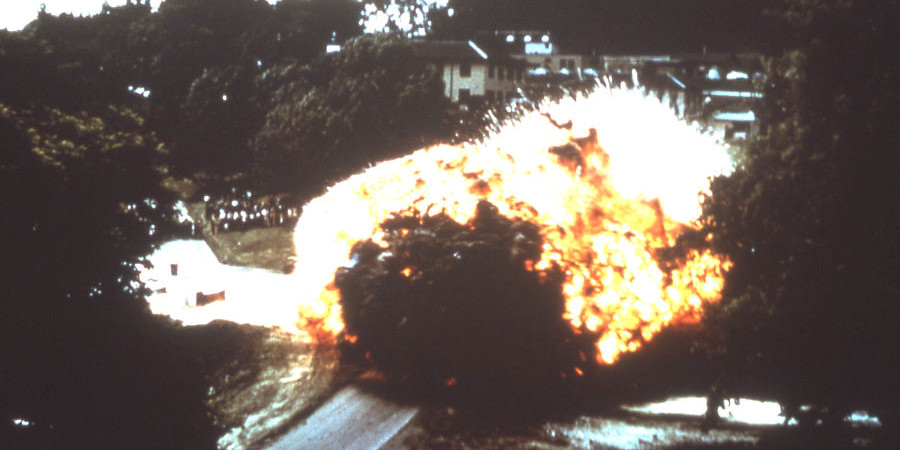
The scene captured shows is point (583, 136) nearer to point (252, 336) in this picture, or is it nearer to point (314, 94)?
point (252, 336)

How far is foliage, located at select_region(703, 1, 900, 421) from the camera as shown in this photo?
625 cm

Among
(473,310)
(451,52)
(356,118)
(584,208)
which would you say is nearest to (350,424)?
(473,310)

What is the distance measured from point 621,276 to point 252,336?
6.51 metres

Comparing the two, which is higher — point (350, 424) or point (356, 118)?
point (356, 118)

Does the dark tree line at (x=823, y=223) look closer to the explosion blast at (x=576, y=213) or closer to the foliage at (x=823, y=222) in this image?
the foliage at (x=823, y=222)

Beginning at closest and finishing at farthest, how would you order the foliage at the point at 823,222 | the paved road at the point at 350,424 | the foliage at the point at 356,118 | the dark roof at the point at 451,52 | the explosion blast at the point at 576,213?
the foliage at the point at 823,222 < the paved road at the point at 350,424 < the explosion blast at the point at 576,213 < the foliage at the point at 356,118 < the dark roof at the point at 451,52

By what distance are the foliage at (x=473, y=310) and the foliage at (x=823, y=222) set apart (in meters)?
3.21

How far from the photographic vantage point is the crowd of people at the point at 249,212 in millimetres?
25547

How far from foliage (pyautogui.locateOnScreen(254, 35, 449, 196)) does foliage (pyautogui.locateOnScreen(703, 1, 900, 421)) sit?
19.8 metres

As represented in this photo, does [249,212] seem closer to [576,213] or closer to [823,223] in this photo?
[576,213]

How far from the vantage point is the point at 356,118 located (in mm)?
26062

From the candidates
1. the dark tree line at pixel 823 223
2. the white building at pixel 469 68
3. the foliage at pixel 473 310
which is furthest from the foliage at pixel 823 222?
the white building at pixel 469 68

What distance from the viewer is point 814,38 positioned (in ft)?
21.3

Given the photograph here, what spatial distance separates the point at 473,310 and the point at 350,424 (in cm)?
239
